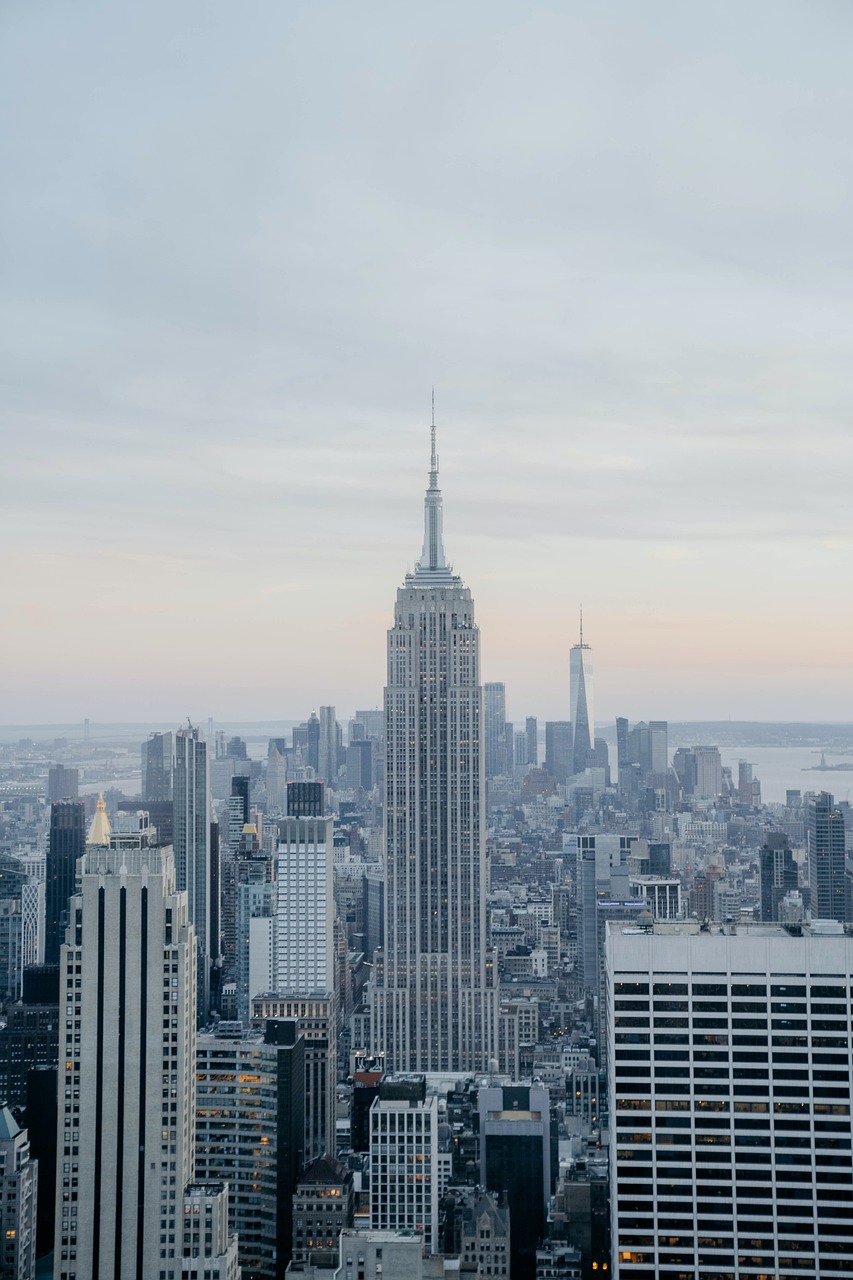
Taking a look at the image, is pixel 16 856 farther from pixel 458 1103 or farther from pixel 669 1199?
pixel 669 1199

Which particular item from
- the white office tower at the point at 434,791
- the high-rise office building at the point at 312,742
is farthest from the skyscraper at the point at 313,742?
the white office tower at the point at 434,791

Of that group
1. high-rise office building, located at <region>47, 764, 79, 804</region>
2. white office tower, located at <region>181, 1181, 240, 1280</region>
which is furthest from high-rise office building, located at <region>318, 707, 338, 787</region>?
white office tower, located at <region>181, 1181, 240, 1280</region>

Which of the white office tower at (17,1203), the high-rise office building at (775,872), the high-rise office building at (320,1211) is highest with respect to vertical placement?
the high-rise office building at (775,872)

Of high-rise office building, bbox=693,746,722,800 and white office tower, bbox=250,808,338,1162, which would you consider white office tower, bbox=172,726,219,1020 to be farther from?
high-rise office building, bbox=693,746,722,800

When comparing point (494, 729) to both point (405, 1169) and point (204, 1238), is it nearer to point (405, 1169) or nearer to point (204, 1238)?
point (405, 1169)

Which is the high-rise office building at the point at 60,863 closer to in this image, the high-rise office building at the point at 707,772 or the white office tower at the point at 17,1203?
the white office tower at the point at 17,1203

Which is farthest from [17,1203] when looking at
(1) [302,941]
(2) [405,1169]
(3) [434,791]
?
(3) [434,791]
